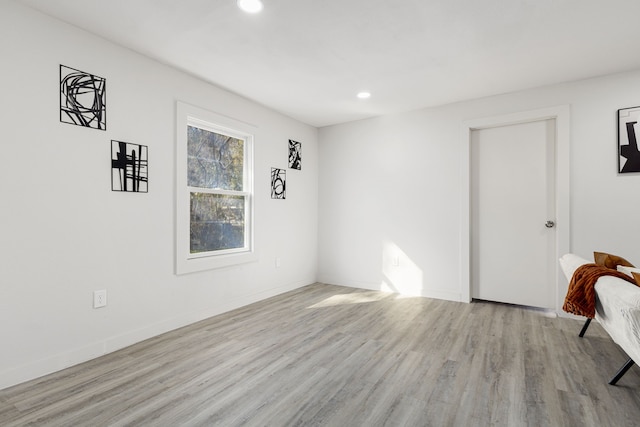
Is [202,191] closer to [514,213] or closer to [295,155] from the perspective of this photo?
[295,155]

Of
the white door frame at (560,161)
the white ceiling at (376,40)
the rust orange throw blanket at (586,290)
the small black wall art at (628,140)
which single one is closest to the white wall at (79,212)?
the white ceiling at (376,40)

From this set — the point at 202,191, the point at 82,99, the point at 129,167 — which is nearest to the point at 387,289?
the point at 202,191

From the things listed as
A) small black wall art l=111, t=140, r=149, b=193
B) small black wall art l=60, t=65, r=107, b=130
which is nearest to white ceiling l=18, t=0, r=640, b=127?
small black wall art l=60, t=65, r=107, b=130

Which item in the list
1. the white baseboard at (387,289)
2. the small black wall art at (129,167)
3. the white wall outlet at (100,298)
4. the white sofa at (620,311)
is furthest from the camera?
the white baseboard at (387,289)

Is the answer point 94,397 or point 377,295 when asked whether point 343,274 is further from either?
point 94,397

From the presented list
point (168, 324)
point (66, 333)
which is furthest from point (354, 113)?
point (66, 333)

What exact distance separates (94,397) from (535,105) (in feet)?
14.7

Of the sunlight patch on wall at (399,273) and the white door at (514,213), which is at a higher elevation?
the white door at (514,213)

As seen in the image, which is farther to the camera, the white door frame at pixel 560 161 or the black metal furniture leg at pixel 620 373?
the white door frame at pixel 560 161

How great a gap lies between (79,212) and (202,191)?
1109 millimetres

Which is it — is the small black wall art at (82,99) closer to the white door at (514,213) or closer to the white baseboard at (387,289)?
the white baseboard at (387,289)

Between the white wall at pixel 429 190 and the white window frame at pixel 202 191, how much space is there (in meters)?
→ 1.42

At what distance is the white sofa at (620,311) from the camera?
1.46m

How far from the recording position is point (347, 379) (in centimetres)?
202
